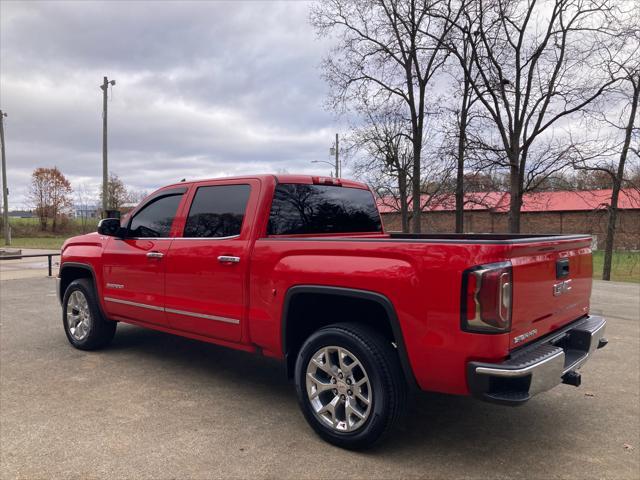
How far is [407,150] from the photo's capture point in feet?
91.0

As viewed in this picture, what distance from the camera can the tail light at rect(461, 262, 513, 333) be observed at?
2.65 metres

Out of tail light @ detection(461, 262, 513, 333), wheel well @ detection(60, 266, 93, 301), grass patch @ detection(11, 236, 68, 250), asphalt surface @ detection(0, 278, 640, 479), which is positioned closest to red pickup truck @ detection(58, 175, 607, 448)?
tail light @ detection(461, 262, 513, 333)

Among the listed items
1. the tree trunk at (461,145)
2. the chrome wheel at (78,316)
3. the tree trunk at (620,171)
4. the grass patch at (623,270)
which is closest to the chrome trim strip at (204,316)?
the chrome wheel at (78,316)

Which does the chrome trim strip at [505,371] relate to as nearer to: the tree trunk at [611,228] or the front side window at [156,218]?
the front side window at [156,218]

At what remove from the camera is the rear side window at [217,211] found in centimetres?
410

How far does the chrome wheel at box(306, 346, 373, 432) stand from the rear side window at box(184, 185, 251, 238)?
4.29 feet

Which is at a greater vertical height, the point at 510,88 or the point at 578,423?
the point at 510,88

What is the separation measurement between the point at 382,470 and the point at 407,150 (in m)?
26.0

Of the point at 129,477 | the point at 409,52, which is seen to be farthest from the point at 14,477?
the point at 409,52

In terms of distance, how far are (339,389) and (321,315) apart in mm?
611

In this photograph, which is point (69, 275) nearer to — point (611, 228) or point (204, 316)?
point (204, 316)

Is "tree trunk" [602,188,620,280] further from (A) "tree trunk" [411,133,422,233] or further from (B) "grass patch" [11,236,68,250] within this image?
(B) "grass patch" [11,236,68,250]

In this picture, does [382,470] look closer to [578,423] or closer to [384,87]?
[578,423]

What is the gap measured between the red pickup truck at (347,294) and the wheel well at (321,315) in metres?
0.01
